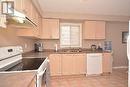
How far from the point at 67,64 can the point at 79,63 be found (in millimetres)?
421

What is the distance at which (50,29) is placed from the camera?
5.56 m

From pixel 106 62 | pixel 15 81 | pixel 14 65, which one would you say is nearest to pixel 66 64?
pixel 106 62

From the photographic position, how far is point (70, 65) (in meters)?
5.20

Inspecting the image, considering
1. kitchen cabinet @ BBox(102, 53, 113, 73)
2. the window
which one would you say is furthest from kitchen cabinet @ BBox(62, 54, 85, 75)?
the window

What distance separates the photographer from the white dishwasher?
5258 mm

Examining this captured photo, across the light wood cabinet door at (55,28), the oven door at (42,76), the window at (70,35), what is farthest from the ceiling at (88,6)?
the oven door at (42,76)

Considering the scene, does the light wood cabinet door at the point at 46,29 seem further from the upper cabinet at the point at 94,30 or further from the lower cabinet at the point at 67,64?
the upper cabinet at the point at 94,30

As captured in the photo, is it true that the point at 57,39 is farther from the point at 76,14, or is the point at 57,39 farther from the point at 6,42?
the point at 6,42

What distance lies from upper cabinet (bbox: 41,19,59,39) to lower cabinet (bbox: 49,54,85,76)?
853 millimetres

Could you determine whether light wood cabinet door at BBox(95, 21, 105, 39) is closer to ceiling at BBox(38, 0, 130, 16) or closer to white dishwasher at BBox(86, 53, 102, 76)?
ceiling at BBox(38, 0, 130, 16)

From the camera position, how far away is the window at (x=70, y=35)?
19.6ft

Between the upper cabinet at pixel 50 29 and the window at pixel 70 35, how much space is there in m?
0.40

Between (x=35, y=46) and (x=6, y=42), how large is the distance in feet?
9.44

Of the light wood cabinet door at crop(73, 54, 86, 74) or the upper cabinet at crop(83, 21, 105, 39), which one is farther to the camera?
the upper cabinet at crop(83, 21, 105, 39)
